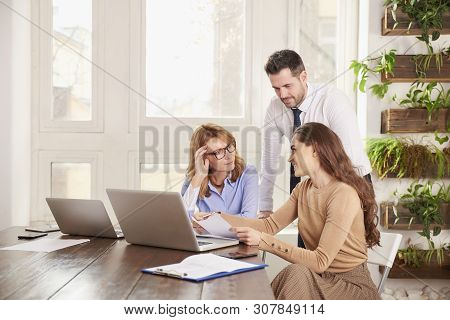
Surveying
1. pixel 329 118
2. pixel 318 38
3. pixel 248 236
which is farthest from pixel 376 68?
pixel 248 236

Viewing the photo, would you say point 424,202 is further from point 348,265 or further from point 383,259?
point 348,265

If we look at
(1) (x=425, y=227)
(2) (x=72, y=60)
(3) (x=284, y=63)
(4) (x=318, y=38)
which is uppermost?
(4) (x=318, y=38)

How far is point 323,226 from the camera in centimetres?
232

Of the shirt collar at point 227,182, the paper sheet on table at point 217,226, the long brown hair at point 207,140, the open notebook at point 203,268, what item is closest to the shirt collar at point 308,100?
the long brown hair at point 207,140

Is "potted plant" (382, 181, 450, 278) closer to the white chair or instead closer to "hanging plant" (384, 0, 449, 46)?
"hanging plant" (384, 0, 449, 46)

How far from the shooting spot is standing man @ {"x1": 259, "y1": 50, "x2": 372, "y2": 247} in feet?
9.61

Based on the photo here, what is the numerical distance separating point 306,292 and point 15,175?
7.69 feet

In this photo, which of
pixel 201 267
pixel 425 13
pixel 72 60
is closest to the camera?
pixel 201 267

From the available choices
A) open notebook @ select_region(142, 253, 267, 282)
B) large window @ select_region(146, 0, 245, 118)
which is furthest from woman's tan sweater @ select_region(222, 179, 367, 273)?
large window @ select_region(146, 0, 245, 118)

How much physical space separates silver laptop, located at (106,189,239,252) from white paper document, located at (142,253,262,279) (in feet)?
0.77

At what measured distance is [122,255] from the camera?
2006mm

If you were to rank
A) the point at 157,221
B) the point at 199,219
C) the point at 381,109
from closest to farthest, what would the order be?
1. the point at 157,221
2. the point at 199,219
3. the point at 381,109

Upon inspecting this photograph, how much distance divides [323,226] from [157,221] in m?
0.62

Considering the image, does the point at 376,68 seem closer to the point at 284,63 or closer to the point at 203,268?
the point at 284,63
